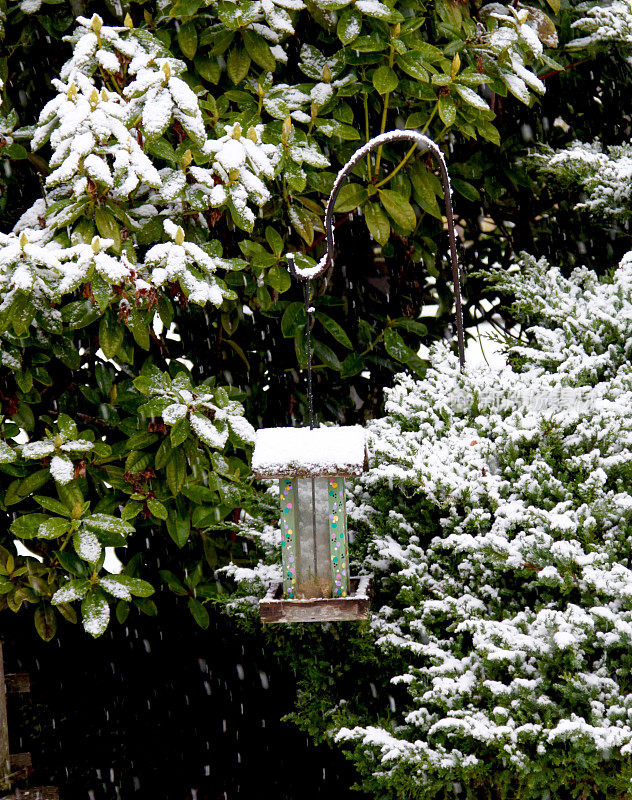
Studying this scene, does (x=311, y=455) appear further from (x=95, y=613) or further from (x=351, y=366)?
Answer: (x=351, y=366)

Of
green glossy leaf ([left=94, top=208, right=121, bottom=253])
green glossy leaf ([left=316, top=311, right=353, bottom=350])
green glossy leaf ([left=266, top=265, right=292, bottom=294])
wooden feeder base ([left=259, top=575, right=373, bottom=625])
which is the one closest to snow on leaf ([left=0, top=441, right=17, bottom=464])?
green glossy leaf ([left=94, top=208, right=121, bottom=253])

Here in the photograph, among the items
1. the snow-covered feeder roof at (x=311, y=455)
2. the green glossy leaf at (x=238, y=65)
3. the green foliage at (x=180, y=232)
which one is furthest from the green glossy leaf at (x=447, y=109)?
the snow-covered feeder roof at (x=311, y=455)

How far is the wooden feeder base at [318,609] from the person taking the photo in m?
2.44

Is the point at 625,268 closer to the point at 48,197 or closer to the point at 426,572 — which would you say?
the point at 426,572

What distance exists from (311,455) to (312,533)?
0.28m

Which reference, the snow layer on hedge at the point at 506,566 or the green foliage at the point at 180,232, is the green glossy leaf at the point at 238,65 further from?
the snow layer on hedge at the point at 506,566

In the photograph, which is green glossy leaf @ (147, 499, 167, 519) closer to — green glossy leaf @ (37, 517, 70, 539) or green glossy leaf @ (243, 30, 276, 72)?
green glossy leaf @ (37, 517, 70, 539)

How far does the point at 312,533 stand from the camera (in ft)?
8.28

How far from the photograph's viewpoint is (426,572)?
276 cm

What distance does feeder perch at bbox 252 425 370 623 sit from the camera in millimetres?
2406

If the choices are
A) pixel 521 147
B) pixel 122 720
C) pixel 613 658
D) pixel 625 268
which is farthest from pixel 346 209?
pixel 122 720

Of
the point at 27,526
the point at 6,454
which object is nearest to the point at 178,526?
the point at 27,526

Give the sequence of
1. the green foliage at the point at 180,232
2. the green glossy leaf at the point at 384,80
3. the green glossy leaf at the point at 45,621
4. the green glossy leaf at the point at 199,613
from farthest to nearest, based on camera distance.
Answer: the green glossy leaf at the point at 199,613 → the green glossy leaf at the point at 45,621 → the green glossy leaf at the point at 384,80 → the green foliage at the point at 180,232

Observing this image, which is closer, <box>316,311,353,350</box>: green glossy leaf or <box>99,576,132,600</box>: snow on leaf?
<box>99,576,132,600</box>: snow on leaf
